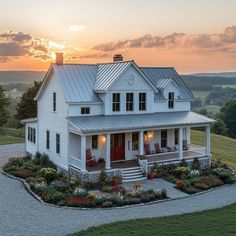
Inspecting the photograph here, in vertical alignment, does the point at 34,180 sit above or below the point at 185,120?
below

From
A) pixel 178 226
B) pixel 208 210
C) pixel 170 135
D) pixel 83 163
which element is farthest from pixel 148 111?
pixel 178 226

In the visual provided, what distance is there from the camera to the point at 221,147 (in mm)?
47688

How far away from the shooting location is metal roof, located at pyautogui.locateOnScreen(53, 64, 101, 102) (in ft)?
96.2

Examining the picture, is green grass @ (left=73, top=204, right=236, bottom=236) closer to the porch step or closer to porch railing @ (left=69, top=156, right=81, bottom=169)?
the porch step

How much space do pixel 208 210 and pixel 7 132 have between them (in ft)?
148

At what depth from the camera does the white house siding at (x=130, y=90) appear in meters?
30.1

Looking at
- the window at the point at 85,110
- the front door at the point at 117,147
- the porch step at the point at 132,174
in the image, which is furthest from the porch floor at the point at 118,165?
the window at the point at 85,110

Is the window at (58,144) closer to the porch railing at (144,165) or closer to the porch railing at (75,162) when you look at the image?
the porch railing at (75,162)

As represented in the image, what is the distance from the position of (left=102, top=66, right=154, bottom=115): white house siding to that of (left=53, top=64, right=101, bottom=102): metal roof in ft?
3.19

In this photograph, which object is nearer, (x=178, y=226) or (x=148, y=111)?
(x=178, y=226)

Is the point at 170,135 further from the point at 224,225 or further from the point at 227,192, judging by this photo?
the point at 224,225

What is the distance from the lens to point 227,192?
983 inches

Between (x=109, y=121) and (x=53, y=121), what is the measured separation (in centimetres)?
487

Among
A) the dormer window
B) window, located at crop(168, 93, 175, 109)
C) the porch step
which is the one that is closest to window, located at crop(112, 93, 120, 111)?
the dormer window
